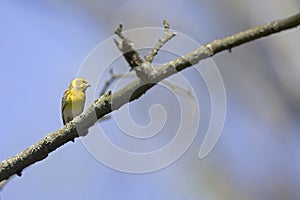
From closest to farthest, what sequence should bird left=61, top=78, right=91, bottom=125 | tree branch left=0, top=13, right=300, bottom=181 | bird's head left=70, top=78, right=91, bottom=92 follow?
tree branch left=0, top=13, right=300, bottom=181 < bird left=61, top=78, right=91, bottom=125 < bird's head left=70, top=78, right=91, bottom=92

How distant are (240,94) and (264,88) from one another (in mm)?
260

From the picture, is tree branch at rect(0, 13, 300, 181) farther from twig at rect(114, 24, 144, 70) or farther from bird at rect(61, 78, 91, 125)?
bird at rect(61, 78, 91, 125)

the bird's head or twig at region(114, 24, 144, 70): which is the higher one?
the bird's head

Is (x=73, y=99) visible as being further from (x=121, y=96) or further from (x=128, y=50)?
(x=128, y=50)

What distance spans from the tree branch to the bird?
48.2 inches

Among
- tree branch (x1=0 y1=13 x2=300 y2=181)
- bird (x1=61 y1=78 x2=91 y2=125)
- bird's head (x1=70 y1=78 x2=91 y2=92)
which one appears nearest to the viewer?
tree branch (x1=0 y1=13 x2=300 y2=181)

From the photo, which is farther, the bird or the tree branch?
the bird

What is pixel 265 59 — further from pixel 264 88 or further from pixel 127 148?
pixel 127 148

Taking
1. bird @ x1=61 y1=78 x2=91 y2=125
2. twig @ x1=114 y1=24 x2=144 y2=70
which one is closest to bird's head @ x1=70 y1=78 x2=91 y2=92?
bird @ x1=61 y1=78 x2=91 y2=125

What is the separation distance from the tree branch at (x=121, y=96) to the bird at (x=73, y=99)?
4.02 ft

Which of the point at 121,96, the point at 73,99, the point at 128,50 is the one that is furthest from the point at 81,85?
the point at 128,50

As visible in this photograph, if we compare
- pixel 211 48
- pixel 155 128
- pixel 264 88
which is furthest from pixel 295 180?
pixel 211 48

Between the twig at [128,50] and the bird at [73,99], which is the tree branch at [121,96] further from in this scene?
the bird at [73,99]

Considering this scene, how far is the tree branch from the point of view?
1.20 metres
